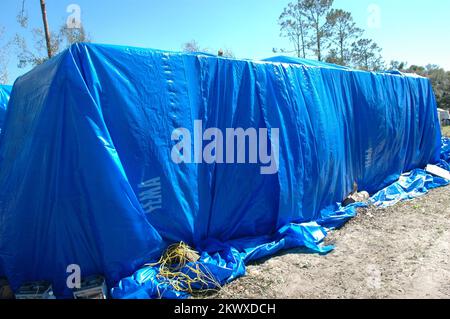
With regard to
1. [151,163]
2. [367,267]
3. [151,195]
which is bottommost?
[367,267]

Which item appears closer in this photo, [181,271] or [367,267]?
[181,271]

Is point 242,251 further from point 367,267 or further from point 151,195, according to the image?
point 367,267

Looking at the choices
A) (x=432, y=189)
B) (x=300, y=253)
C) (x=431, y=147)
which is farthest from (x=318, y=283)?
(x=431, y=147)

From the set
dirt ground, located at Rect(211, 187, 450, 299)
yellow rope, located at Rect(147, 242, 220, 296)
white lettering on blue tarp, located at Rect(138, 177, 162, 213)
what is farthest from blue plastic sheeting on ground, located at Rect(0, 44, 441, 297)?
dirt ground, located at Rect(211, 187, 450, 299)

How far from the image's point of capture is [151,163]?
337cm

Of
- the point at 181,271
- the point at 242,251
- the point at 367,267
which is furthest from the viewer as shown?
the point at 242,251

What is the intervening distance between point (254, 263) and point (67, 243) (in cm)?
191

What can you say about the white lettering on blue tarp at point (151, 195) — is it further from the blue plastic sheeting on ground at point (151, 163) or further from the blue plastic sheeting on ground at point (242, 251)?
the blue plastic sheeting on ground at point (242, 251)

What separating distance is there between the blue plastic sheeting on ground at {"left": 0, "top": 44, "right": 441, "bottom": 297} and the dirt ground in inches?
10.6

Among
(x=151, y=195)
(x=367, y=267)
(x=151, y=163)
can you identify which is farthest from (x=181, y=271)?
(x=367, y=267)

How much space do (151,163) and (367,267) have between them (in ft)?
8.29

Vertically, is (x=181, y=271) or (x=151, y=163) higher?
(x=151, y=163)

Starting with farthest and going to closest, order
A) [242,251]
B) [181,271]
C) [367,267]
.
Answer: [242,251], [367,267], [181,271]

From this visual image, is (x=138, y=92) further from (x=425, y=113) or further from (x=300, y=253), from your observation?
(x=425, y=113)
